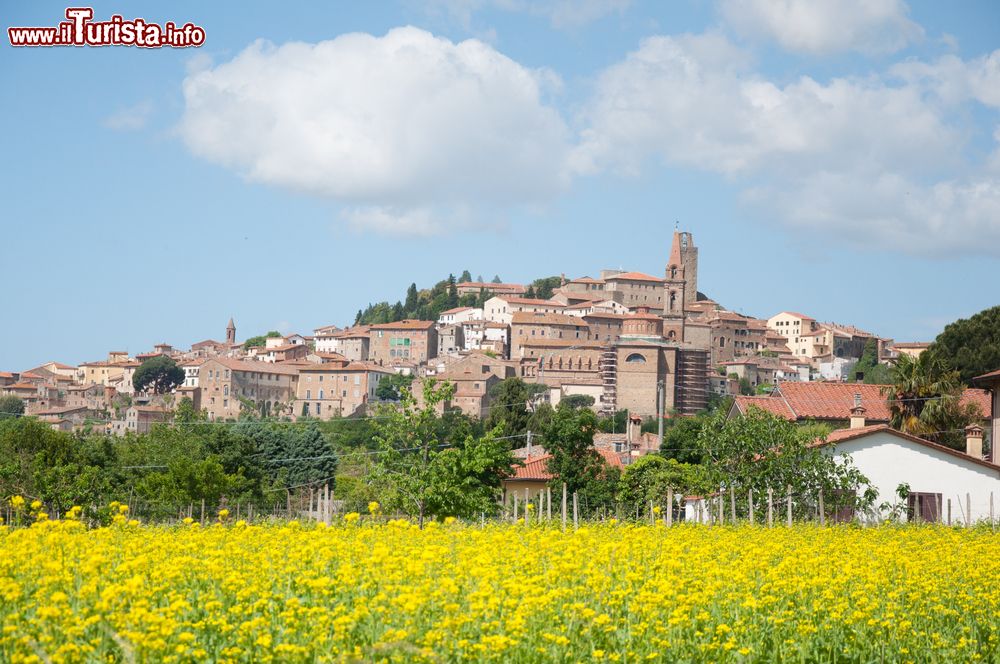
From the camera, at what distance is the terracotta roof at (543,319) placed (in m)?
131

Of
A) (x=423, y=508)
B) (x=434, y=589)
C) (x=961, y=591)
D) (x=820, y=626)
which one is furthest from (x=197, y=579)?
(x=423, y=508)

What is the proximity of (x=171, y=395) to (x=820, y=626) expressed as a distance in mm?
132881

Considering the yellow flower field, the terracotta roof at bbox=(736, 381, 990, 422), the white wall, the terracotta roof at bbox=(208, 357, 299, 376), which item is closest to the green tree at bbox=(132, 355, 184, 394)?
the terracotta roof at bbox=(208, 357, 299, 376)

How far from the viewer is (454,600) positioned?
6.54 metres

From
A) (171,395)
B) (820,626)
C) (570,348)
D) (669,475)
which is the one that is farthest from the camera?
(171,395)

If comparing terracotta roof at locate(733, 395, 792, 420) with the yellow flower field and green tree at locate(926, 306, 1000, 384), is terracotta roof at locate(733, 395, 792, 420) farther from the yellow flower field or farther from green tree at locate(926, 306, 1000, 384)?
the yellow flower field

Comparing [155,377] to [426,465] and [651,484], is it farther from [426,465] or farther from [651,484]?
[426,465]

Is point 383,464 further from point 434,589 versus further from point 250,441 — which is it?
point 250,441

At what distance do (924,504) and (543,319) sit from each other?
106m

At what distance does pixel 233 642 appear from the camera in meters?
6.04

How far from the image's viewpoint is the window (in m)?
25.4

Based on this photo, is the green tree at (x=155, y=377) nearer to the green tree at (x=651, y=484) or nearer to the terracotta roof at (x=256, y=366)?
the terracotta roof at (x=256, y=366)

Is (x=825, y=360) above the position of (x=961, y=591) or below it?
above

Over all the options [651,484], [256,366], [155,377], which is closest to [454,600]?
[651,484]
